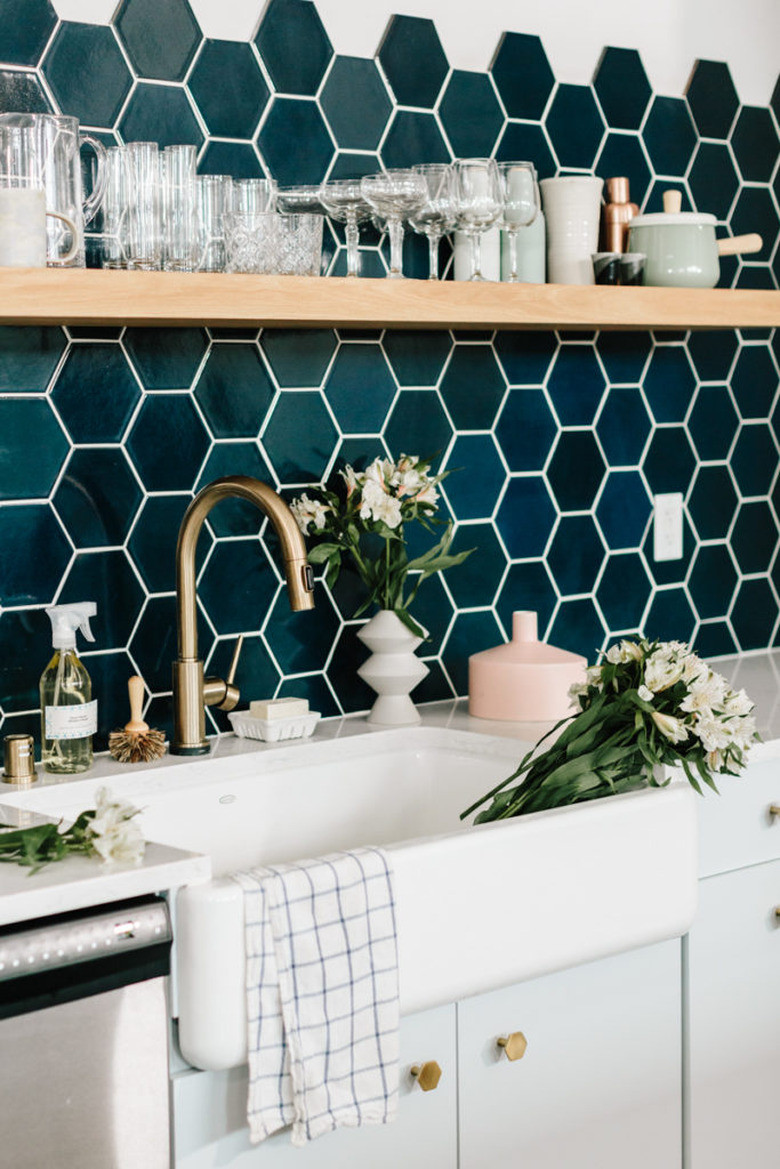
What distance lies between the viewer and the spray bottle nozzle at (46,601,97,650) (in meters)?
1.99

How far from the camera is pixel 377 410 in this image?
2.46 metres

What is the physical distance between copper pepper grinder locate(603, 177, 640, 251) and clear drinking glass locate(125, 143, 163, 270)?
0.92 meters

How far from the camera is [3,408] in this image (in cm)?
206

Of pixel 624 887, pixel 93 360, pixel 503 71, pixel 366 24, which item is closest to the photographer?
pixel 624 887

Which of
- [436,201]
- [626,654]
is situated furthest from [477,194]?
[626,654]

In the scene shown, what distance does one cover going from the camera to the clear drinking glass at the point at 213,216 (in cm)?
204

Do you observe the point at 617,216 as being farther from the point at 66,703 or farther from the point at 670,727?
the point at 66,703

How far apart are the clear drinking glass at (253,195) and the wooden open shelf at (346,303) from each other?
0.48 feet

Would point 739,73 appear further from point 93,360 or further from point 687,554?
point 93,360

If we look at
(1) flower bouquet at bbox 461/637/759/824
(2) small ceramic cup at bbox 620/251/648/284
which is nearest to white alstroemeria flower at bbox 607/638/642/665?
(1) flower bouquet at bbox 461/637/759/824

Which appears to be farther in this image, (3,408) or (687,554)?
(687,554)

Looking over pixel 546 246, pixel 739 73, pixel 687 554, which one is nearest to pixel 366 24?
pixel 546 246

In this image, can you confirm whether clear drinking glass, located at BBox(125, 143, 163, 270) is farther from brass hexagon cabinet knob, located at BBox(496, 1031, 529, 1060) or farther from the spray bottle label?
brass hexagon cabinet knob, located at BBox(496, 1031, 529, 1060)

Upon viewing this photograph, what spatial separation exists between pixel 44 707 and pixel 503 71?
1374 mm
